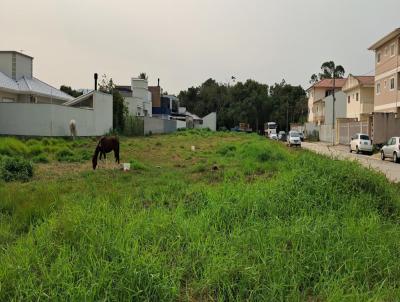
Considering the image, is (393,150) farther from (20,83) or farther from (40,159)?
(20,83)

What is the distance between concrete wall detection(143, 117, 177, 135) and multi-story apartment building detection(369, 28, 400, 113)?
24136 mm

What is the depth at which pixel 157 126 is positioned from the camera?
54938mm

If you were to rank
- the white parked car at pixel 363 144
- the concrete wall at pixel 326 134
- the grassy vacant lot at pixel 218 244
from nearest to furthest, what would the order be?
the grassy vacant lot at pixel 218 244, the white parked car at pixel 363 144, the concrete wall at pixel 326 134

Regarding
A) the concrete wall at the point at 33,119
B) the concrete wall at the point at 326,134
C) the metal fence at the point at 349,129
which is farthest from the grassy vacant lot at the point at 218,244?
the concrete wall at the point at 326,134

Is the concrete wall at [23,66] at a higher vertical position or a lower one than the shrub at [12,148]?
higher

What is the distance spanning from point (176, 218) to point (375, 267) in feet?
8.89

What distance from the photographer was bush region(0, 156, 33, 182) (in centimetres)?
1283

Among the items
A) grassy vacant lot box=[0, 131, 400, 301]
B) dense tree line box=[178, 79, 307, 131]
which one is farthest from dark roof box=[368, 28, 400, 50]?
dense tree line box=[178, 79, 307, 131]

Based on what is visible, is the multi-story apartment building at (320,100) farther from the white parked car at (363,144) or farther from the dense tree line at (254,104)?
the white parked car at (363,144)

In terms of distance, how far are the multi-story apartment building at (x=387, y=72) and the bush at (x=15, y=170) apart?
33.7 meters

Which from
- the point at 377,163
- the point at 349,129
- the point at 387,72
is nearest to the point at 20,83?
the point at 377,163

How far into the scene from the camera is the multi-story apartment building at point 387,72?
38781 millimetres

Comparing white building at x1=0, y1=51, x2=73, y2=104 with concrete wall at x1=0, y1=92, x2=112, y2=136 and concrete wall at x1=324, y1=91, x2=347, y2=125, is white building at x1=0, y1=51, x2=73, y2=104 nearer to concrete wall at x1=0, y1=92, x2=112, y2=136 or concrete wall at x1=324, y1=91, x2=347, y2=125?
concrete wall at x1=0, y1=92, x2=112, y2=136

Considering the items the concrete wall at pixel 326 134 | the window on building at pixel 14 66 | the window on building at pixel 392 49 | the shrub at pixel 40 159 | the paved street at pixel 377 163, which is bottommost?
the paved street at pixel 377 163
